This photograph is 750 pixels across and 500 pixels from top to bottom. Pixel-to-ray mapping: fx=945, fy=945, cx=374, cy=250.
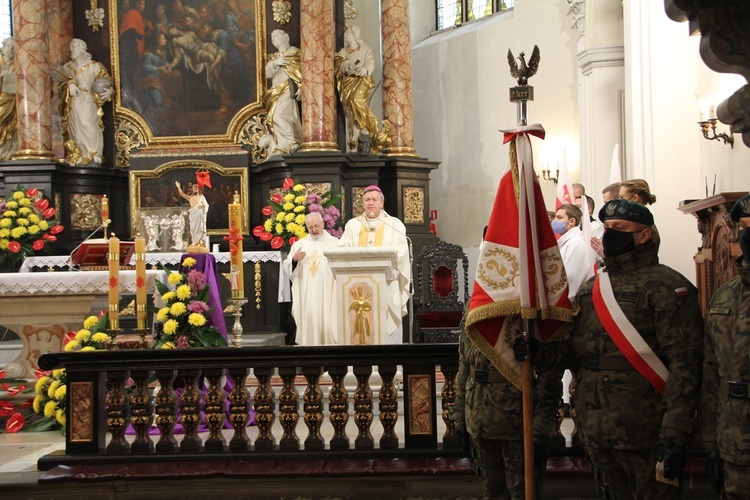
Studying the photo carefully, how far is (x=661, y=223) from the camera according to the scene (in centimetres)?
918

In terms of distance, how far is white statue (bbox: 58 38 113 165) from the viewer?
15.0 m

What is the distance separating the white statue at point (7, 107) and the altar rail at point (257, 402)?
34.7 feet

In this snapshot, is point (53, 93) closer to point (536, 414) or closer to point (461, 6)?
point (461, 6)

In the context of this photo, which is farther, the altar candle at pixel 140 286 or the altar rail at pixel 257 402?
the altar candle at pixel 140 286

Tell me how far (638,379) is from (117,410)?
3.19 m

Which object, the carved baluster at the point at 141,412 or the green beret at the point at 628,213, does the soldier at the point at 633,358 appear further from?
the carved baluster at the point at 141,412

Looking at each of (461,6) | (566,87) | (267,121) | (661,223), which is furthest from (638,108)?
(461,6)

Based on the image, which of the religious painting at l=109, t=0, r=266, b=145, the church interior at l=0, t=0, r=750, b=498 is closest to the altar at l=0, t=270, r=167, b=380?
the church interior at l=0, t=0, r=750, b=498

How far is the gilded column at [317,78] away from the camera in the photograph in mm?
14242

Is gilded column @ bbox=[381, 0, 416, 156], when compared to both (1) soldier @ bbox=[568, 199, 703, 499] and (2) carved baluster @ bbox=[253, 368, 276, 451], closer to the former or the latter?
(2) carved baluster @ bbox=[253, 368, 276, 451]

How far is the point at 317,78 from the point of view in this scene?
14242 mm

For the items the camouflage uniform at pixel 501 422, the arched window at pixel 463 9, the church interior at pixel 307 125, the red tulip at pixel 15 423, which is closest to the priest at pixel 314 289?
the church interior at pixel 307 125

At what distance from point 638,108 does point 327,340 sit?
3993 millimetres

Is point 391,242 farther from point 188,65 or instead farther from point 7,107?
point 7,107
